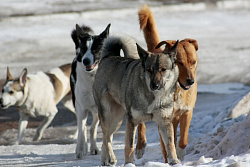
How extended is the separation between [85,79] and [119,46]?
4.11ft

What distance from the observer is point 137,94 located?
5305mm

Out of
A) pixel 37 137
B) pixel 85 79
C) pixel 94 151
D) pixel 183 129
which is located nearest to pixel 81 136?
pixel 94 151

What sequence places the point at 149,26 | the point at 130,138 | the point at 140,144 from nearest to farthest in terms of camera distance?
the point at 130,138, the point at 140,144, the point at 149,26

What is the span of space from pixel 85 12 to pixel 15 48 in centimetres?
487

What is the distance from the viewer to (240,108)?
7.99 meters

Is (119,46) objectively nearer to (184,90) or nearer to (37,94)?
(184,90)

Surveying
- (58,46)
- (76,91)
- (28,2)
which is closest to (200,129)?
(76,91)

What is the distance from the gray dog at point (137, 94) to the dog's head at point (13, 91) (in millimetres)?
3373

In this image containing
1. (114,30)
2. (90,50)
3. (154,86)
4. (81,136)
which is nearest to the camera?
(154,86)

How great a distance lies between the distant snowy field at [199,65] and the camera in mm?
6371

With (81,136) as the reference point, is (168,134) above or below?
above

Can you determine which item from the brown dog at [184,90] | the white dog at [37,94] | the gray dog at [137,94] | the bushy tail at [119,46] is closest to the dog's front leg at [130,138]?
the gray dog at [137,94]

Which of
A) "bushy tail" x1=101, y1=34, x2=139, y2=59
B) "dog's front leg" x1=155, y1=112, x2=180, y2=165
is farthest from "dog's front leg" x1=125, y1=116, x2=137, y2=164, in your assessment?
"bushy tail" x1=101, y1=34, x2=139, y2=59

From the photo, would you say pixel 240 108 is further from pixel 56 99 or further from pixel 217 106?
pixel 56 99
